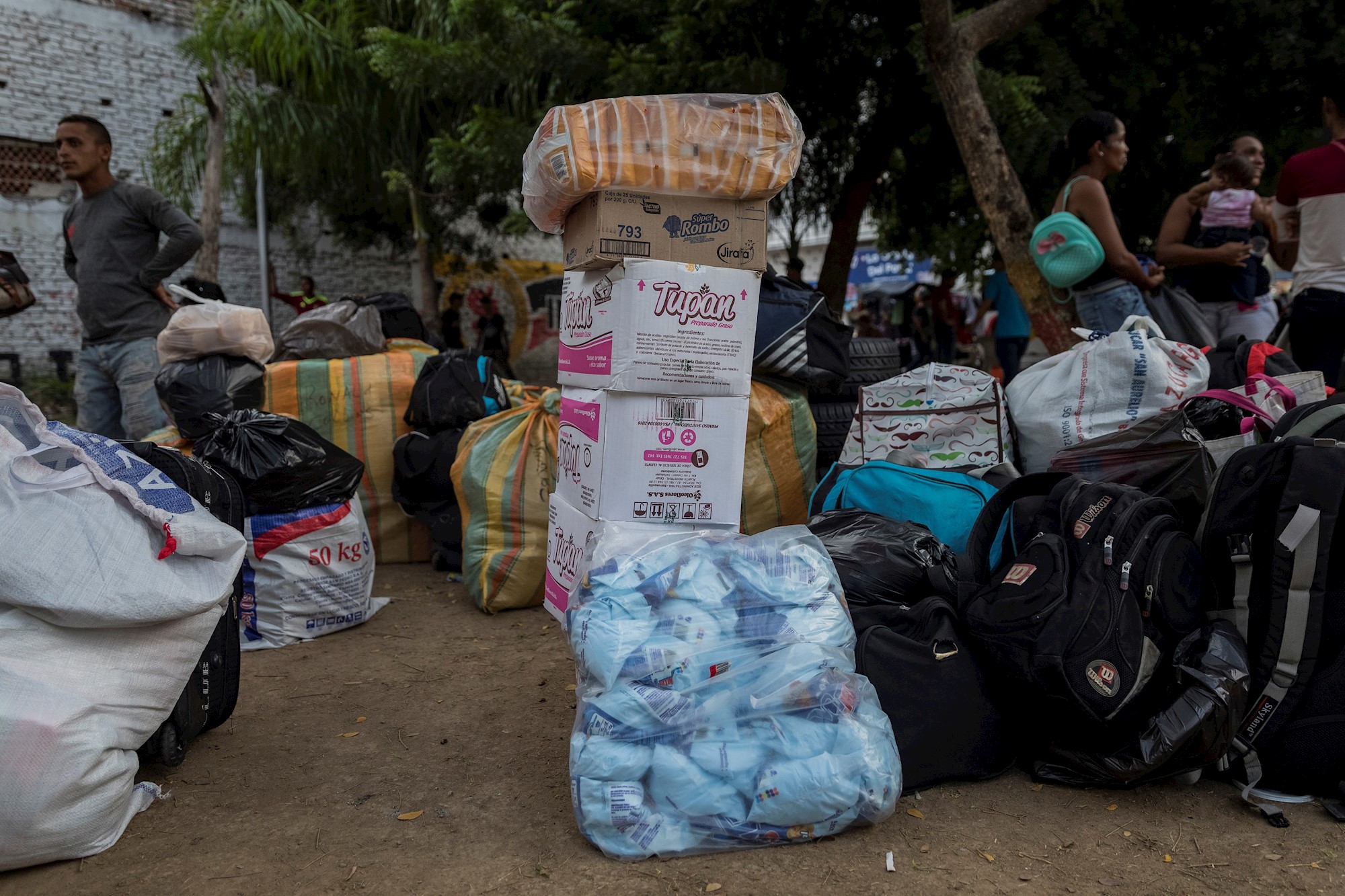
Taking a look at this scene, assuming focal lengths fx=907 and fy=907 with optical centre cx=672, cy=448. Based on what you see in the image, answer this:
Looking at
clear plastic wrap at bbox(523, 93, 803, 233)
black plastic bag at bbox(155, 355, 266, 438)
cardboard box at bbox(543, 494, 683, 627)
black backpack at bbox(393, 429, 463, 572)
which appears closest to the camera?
clear plastic wrap at bbox(523, 93, 803, 233)

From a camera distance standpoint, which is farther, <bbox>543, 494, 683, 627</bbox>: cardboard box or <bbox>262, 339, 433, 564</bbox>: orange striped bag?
<bbox>262, 339, 433, 564</bbox>: orange striped bag

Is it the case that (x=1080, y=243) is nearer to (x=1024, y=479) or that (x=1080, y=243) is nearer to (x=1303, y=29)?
(x=1024, y=479)

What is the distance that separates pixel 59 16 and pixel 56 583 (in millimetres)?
12126

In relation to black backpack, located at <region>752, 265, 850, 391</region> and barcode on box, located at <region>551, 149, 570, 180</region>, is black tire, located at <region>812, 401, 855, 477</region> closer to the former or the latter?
black backpack, located at <region>752, 265, 850, 391</region>

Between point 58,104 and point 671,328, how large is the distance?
38.6 feet

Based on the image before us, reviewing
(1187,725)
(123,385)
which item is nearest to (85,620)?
(1187,725)

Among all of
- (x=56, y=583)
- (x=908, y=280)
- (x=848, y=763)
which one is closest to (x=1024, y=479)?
(x=848, y=763)

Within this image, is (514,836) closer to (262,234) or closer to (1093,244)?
(1093,244)

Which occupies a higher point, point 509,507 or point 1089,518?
point 1089,518

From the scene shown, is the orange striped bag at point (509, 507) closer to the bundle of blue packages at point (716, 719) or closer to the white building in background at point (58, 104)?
the bundle of blue packages at point (716, 719)

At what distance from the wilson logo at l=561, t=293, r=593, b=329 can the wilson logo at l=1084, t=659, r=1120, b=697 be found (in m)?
1.61

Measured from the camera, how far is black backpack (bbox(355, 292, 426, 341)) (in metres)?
5.03

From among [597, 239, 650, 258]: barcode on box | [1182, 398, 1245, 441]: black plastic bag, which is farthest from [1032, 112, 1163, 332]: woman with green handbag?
[597, 239, 650, 258]: barcode on box

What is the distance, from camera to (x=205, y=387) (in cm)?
383
